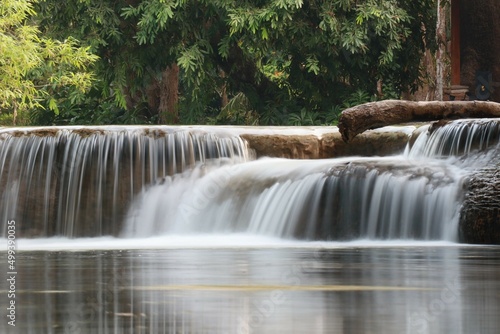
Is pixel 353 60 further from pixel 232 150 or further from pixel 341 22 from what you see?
pixel 232 150

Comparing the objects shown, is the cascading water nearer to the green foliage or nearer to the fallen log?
the fallen log

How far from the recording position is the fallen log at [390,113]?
1491 cm

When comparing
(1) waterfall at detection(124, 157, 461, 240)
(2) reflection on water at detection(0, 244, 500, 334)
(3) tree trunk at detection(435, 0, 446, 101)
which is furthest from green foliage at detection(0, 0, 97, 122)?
(2) reflection on water at detection(0, 244, 500, 334)

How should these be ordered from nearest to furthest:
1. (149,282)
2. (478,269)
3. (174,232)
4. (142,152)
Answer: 1. (149,282)
2. (478,269)
3. (174,232)
4. (142,152)

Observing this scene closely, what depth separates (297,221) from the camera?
13.3m

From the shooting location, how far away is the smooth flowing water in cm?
487

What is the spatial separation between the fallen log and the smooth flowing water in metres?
0.33

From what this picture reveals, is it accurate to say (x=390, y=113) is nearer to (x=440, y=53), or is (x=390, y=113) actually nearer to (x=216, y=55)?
(x=216, y=55)

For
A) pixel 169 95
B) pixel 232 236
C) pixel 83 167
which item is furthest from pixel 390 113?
pixel 169 95

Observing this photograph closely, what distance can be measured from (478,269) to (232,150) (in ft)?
31.6

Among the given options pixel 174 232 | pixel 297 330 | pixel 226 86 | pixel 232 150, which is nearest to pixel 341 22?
pixel 226 86

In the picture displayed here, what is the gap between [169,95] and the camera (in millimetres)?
29734

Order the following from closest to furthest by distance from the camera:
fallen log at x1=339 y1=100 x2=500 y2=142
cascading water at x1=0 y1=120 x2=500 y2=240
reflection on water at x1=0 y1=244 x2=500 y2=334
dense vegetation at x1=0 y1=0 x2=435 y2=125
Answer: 1. reflection on water at x1=0 y1=244 x2=500 y2=334
2. cascading water at x1=0 y1=120 x2=500 y2=240
3. fallen log at x1=339 y1=100 x2=500 y2=142
4. dense vegetation at x1=0 y1=0 x2=435 y2=125

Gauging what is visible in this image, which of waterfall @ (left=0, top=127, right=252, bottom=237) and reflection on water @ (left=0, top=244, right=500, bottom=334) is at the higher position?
reflection on water @ (left=0, top=244, right=500, bottom=334)
